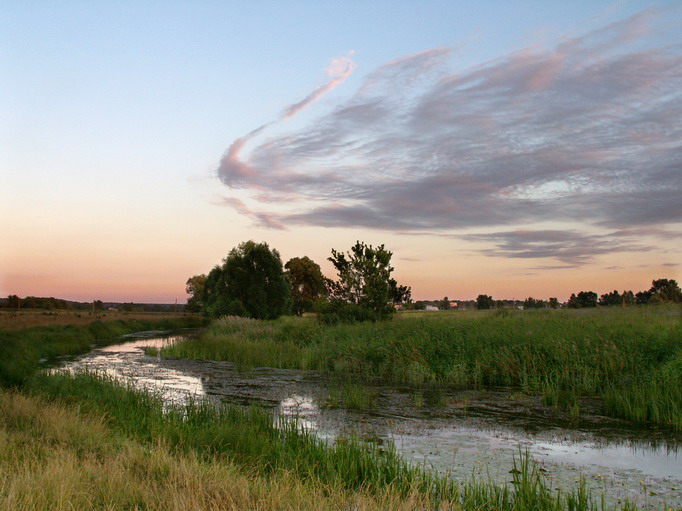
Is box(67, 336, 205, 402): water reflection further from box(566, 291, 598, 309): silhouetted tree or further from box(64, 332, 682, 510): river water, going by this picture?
box(566, 291, 598, 309): silhouetted tree

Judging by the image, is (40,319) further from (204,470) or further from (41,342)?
(204,470)

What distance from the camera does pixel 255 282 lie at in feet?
209

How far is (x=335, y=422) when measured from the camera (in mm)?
11945

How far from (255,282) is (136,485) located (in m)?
58.3

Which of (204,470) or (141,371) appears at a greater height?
(204,470)

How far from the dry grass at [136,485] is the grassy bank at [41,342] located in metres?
7.82

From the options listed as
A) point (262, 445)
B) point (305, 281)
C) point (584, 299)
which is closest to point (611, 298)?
point (584, 299)

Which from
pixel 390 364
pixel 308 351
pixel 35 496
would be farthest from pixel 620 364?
pixel 35 496

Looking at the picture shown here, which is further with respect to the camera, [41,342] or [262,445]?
[41,342]

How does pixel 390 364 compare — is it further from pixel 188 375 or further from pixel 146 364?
pixel 146 364

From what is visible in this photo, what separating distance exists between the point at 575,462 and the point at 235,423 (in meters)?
5.85

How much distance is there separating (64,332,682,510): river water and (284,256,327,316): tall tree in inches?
2704

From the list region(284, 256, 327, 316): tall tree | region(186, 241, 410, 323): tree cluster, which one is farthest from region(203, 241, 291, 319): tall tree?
region(284, 256, 327, 316): tall tree

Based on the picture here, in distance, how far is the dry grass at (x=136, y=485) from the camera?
5391 millimetres
